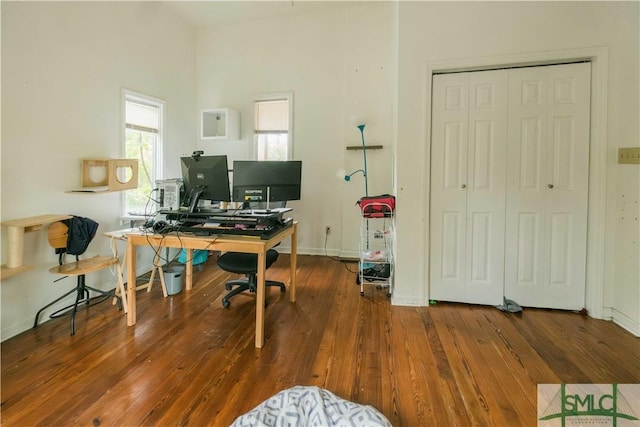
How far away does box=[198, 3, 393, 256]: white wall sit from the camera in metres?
4.14

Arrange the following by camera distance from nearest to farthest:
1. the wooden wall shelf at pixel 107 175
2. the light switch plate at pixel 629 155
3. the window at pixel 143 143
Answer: the light switch plate at pixel 629 155 → the wooden wall shelf at pixel 107 175 → the window at pixel 143 143

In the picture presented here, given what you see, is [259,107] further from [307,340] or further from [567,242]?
[567,242]

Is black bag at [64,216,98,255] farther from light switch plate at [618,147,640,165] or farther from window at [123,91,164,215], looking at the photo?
light switch plate at [618,147,640,165]

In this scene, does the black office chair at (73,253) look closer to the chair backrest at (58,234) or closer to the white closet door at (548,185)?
the chair backrest at (58,234)

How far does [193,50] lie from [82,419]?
15.5ft

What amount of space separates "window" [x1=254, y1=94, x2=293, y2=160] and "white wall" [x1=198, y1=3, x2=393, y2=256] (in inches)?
4.9

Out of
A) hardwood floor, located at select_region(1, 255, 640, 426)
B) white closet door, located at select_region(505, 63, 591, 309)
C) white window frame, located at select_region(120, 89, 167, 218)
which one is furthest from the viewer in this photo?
white window frame, located at select_region(120, 89, 167, 218)

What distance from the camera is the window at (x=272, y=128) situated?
14.9ft

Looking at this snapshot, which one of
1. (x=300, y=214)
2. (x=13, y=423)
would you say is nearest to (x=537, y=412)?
(x=13, y=423)

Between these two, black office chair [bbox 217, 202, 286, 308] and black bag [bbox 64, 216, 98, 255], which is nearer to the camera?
black bag [bbox 64, 216, 98, 255]

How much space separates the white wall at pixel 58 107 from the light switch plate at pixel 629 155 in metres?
4.64

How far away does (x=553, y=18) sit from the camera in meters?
2.48

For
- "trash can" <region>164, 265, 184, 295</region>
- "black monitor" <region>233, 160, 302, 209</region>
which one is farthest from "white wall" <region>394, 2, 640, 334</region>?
"trash can" <region>164, 265, 184, 295</region>

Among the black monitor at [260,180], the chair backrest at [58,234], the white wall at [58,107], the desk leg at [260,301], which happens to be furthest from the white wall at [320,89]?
the chair backrest at [58,234]
